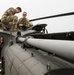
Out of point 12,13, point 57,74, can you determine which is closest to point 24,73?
point 57,74

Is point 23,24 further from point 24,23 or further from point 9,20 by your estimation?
point 9,20

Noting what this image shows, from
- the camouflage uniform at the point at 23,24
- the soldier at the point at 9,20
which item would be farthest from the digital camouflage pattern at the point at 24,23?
the soldier at the point at 9,20

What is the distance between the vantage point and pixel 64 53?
5.54ft

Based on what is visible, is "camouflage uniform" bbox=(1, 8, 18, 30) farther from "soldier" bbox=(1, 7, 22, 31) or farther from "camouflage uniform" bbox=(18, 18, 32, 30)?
"camouflage uniform" bbox=(18, 18, 32, 30)

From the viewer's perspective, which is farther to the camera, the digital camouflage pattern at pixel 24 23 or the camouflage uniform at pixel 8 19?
the digital camouflage pattern at pixel 24 23

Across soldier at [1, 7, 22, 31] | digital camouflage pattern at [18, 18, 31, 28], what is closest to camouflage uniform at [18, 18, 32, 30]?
digital camouflage pattern at [18, 18, 31, 28]

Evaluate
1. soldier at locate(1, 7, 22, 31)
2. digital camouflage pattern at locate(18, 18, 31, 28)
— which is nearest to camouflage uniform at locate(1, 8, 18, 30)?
soldier at locate(1, 7, 22, 31)

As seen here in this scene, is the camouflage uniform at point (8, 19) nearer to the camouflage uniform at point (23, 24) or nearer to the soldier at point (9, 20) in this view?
the soldier at point (9, 20)

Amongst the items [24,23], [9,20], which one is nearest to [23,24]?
[24,23]

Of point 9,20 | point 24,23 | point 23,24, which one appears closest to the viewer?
point 23,24

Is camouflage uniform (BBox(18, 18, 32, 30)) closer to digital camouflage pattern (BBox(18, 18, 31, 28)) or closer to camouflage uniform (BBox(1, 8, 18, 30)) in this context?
digital camouflage pattern (BBox(18, 18, 31, 28))

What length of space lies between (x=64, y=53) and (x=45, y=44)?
0.66m

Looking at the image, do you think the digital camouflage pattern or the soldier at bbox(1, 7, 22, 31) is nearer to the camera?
the soldier at bbox(1, 7, 22, 31)

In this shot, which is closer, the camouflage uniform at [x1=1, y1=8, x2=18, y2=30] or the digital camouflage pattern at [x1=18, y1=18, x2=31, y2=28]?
the camouflage uniform at [x1=1, y1=8, x2=18, y2=30]
